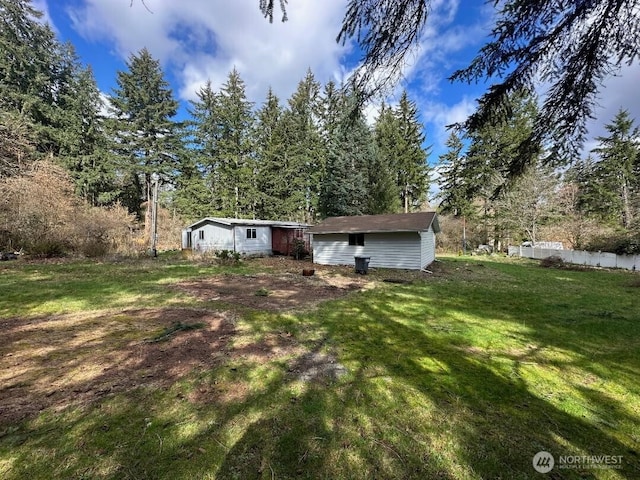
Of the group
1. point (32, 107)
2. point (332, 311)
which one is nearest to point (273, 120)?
point (32, 107)

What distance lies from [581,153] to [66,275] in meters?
13.8

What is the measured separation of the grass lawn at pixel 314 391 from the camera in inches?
80.6

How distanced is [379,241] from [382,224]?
836mm

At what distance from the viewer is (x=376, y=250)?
43.4ft

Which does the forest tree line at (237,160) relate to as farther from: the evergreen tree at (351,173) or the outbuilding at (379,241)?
the outbuilding at (379,241)

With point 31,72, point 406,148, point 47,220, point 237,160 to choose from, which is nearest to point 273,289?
point 47,220

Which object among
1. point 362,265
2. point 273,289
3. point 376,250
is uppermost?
point 376,250

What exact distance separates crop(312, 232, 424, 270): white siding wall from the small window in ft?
0.54

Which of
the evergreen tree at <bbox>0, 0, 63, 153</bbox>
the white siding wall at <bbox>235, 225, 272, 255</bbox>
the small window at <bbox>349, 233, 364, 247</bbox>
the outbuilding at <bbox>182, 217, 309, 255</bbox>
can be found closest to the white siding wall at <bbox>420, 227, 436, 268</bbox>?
the small window at <bbox>349, 233, 364, 247</bbox>

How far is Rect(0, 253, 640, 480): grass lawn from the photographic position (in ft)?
6.72

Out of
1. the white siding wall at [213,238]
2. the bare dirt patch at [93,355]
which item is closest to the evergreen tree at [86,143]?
the white siding wall at [213,238]

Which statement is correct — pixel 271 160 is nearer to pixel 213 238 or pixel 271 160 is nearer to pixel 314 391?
pixel 213 238

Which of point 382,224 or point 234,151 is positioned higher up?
point 234,151

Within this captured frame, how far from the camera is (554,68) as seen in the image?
10.7 ft
